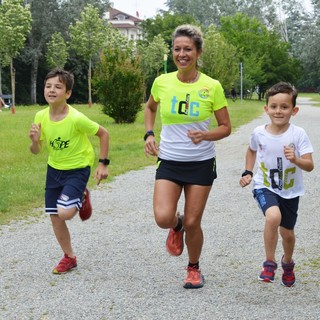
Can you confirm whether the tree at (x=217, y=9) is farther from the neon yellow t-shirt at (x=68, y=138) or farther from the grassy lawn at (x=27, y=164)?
the neon yellow t-shirt at (x=68, y=138)

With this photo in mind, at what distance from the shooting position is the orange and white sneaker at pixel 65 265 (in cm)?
536

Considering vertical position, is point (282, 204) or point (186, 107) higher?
point (186, 107)

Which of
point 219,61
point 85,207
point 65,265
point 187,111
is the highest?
point 187,111

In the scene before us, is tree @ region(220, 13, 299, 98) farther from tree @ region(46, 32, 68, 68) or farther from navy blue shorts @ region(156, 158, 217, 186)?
navy blue shorts @ region(156, 158, 217, 186)

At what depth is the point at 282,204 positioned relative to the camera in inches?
194

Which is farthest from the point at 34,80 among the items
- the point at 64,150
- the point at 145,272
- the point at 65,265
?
the point at 145,272

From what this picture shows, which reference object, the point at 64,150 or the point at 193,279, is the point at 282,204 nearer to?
the point at 193,279

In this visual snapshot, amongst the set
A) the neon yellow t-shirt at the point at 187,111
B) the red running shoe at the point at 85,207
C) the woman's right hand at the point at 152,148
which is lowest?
the red running shoe at the point at 85,207

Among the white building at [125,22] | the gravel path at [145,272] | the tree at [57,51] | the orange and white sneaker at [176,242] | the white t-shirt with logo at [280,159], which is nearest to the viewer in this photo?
the gravel path at [145,272]

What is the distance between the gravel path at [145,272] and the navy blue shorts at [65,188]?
567 mm

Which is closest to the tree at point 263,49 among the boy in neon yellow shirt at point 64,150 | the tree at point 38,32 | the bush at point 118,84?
the tree at point 38,32

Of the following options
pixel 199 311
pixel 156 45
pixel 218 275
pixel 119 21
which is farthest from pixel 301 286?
pixel 119 21

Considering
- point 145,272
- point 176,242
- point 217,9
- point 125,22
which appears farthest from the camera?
point 125,22

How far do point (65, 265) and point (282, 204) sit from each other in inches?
73.0
